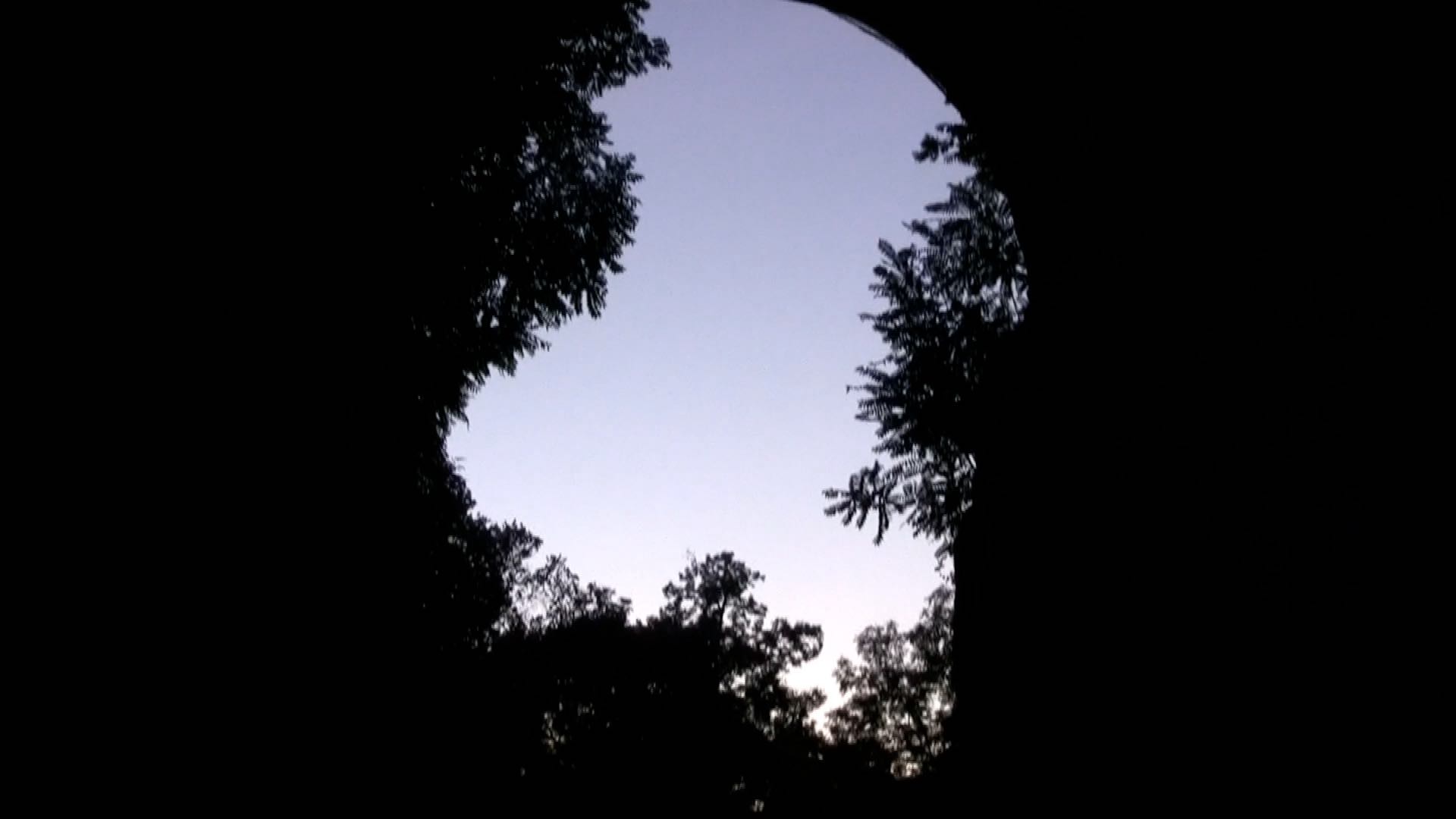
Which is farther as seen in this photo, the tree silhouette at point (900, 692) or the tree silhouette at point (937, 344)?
the tree silhouette at point (900, 692)

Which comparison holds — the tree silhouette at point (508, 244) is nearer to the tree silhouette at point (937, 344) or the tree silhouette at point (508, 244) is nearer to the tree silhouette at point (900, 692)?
the tree silhouette at point (937, 344)

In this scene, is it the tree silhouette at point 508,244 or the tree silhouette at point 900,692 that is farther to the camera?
the tree silhouette at point 900,692

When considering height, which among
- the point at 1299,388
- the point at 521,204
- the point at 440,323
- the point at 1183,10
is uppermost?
the point at 521,204

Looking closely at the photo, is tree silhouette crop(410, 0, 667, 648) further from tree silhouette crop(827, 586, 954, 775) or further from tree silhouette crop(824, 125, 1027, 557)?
tree silhouette crop(827, 586, 954, 775)

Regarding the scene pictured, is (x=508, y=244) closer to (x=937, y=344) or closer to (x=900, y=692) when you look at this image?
(x=937, y=344)

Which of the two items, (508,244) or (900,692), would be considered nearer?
(508,244)

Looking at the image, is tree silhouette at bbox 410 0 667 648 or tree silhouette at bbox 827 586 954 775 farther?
tree silhouette at bbox 827 586 954 775

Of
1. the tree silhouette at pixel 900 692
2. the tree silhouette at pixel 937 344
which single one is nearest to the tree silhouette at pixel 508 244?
the tree silhouette at pixel 937 344

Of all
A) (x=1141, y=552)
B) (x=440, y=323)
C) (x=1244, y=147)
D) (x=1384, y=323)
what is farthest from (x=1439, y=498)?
(x=440, y=323)

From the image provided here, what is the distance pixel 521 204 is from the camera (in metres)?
13.5

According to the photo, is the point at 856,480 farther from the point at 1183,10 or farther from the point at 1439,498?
the point at 1439,498

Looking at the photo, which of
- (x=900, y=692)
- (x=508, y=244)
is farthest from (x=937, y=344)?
(x=900, y=692)

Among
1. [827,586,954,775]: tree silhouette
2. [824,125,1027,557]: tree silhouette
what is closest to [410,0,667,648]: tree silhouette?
[824,125,1027,557]: tree silhouette

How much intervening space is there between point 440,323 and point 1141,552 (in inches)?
395
